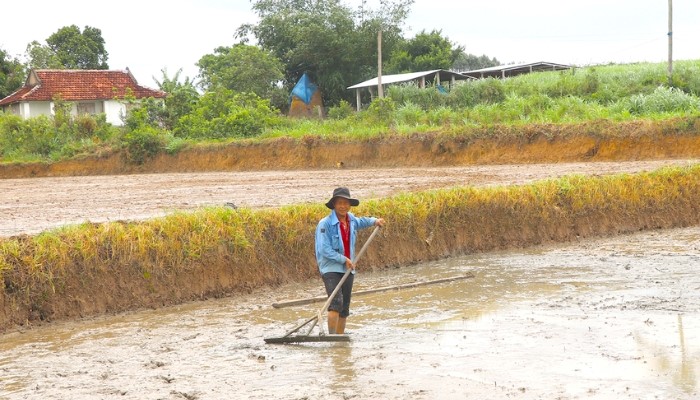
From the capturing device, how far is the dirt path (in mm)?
13492

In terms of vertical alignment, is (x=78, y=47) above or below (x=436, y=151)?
above

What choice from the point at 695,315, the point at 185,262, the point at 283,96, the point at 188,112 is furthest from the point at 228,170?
the point at 695,315

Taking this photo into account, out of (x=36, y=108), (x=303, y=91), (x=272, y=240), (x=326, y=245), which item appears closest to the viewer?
(x=326, y=245)

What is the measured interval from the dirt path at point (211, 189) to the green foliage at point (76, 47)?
103 feet

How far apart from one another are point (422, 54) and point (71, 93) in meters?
17.4

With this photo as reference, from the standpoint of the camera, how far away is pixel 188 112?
32906 mm

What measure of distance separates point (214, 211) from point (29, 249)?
2.38 metres

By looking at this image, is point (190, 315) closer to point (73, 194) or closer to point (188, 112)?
point (73, 194)

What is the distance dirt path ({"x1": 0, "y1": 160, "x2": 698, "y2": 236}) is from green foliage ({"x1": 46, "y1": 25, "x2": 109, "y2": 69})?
31248 mm

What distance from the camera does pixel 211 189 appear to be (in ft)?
59.0

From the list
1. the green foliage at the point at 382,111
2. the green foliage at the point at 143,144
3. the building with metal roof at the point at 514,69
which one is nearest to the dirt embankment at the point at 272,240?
the green foliage at the point at 382,111

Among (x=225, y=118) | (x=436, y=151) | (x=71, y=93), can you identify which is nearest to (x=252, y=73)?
(x=225, y=118)

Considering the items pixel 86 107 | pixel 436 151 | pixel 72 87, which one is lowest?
pixel 436 151

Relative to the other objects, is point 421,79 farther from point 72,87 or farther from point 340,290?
point 340,290
